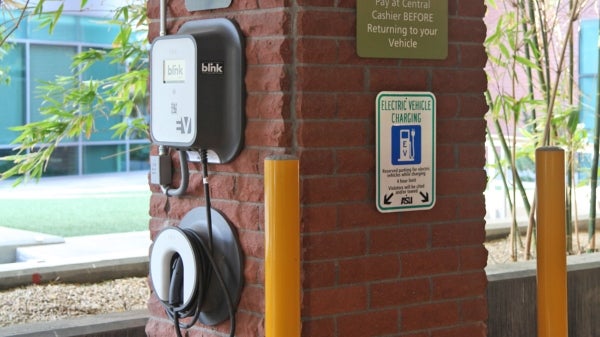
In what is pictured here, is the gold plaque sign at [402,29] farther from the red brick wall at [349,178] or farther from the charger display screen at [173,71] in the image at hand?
the charger display screen at [173,71]

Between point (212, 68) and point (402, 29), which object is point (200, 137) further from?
point (402, 29)

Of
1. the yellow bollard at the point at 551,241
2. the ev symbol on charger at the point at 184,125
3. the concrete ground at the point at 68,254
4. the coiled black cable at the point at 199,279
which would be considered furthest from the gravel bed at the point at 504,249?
the ev symbol on charger at the point at 184,125

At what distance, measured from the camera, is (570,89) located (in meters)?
7.39

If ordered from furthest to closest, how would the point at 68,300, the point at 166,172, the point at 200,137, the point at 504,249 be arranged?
the point at 504,249
the point at 68,300
the point at 166,172
the point at 200,137

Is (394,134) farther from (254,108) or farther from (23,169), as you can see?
(23,169)

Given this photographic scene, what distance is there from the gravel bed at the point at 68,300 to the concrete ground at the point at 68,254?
3.0 inches

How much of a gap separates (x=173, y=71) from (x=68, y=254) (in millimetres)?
6379

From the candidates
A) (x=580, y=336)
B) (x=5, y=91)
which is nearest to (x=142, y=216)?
(x=5, y=91)

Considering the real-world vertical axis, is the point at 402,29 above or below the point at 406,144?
above

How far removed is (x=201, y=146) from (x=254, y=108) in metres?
0.22

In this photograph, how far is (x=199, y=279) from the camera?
3303 mm

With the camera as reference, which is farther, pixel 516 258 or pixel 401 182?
pixel 516 258

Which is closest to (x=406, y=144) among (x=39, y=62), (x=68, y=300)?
(x=68, y=300)

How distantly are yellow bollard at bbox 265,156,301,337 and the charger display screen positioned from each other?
27.2 inches
